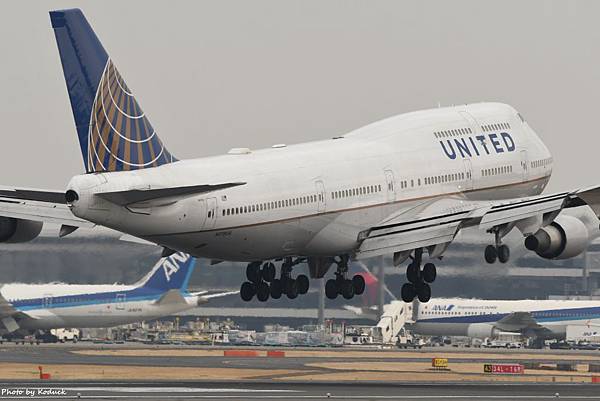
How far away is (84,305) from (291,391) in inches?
1914

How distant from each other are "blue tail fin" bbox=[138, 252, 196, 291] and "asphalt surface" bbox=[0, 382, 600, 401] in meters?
38.2

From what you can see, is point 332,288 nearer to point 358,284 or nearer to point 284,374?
point 358,284

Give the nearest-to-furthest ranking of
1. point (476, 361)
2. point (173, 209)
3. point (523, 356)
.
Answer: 1. point (173, 209)
2. point (476, 361)
3. point (523, 356)

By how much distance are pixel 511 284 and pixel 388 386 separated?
44520 millimetres

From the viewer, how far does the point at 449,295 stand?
4508 inches

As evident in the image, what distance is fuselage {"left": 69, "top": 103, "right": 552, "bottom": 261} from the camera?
50219 mm

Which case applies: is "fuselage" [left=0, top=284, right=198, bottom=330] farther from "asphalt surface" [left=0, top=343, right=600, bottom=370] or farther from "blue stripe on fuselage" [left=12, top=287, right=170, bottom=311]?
"asphalt surface" [left=0, top=343, right=600, bottom=370]

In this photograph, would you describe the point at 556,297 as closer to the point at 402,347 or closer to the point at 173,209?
the point at 402,347

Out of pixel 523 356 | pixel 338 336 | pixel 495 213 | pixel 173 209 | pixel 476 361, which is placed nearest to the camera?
pixel 173 209

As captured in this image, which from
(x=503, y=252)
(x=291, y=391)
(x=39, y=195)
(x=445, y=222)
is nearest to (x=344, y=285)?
(x=445, y=222)

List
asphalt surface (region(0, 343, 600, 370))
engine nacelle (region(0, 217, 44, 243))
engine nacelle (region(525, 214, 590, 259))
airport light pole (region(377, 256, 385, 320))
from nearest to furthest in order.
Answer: engine nacelle (region(0, 217, 44, 243)) < engine nacelle (region(525, 214, 590, 259)) < asphalt surface (region(0, 343, 600, 370)) < airport light pole (region(377, 256, 385, 320))

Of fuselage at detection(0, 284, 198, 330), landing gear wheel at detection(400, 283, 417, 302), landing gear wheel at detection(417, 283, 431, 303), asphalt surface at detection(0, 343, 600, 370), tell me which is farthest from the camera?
fuselage at detection(0, 284, 198, 330)

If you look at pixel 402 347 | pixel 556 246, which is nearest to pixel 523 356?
pixel 402 347

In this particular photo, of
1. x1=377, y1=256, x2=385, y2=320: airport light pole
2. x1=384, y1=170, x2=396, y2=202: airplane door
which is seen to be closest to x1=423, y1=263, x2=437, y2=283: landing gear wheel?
x1=384, y1=170, x2=396, y2=202: airplane door
